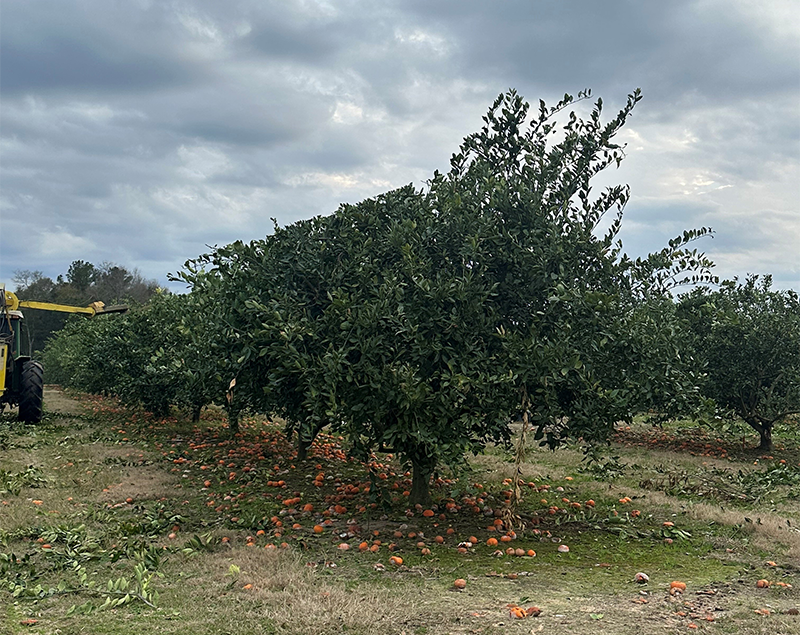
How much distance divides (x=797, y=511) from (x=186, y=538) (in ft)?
30.4

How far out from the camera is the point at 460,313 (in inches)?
325

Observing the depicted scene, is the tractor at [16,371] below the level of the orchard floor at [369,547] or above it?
above

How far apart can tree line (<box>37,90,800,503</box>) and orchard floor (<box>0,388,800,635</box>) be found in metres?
1.12

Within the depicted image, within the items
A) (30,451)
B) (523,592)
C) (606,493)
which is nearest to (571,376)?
(523,592)

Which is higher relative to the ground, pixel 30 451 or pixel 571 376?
pixel 571 376

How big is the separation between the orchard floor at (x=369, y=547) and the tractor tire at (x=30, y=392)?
193 inches

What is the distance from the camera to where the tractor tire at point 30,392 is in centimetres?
1956

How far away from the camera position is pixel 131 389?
21.2 metres

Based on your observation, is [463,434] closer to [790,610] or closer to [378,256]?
[378,256]

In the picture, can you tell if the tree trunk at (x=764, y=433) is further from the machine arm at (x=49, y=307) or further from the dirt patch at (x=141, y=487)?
the machine arm at (x=49, y=307)

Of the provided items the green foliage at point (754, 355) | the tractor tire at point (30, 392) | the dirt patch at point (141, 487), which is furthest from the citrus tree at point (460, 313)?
the tractor tire at point (30, 392)

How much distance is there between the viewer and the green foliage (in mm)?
17172

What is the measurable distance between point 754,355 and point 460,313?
12.6m

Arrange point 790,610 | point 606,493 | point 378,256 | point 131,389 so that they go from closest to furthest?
1. point 790,610
2. point 378,256
3. point 606,493
4. point 131,389
